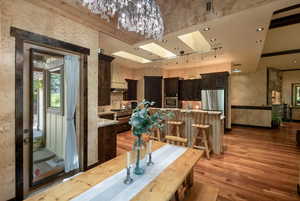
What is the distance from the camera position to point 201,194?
173 centimetres

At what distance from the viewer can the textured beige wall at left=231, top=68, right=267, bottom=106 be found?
7004 mm

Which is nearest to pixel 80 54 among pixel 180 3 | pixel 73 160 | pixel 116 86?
pixel 73 160

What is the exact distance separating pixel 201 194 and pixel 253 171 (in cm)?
185

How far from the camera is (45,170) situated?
2.71 m

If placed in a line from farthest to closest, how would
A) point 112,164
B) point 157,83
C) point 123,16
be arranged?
point 157,83 → point 123,16 → point 112,164

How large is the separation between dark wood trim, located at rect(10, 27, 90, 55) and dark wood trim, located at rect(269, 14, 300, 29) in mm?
4545

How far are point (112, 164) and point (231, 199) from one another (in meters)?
1.85

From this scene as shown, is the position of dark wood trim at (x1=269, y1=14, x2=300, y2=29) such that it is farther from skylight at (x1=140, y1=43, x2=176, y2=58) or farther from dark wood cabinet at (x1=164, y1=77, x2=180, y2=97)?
dark wood cabinet at (x1=164, y1=77, x2=180, y2=97)

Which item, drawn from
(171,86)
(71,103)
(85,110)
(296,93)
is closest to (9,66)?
(71,103)

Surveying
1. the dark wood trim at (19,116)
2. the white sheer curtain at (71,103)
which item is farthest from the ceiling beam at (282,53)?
the dark wood trim at (19,116)

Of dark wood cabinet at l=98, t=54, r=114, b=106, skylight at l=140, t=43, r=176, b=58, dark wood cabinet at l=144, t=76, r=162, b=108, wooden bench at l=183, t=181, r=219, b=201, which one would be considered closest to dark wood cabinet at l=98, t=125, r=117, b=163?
dark wood cabinet at l=98, t=54, r=114, b=106

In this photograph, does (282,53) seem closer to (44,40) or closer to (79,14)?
(79,14)

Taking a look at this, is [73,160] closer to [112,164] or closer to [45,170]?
[45,170]

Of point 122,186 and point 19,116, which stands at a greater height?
point 19,116
